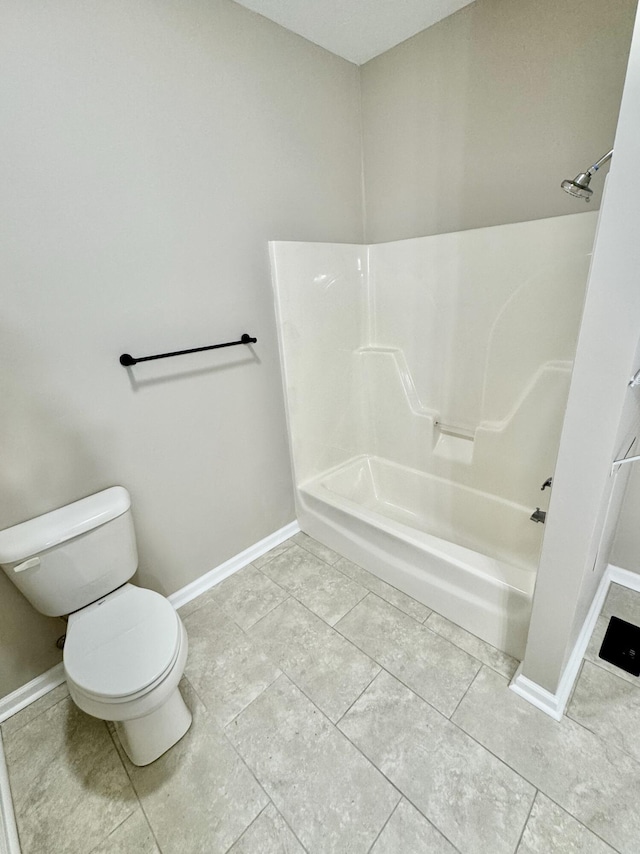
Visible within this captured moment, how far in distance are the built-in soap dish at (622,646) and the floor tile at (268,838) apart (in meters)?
1.26

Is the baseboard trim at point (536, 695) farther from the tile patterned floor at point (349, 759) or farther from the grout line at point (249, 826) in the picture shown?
the grout line at point (249, 826)

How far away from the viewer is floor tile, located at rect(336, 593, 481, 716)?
137cm

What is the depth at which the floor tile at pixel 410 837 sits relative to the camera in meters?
1.00

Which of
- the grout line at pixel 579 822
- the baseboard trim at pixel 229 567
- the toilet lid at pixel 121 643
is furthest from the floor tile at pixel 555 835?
the baseboard trim at pixel 229 567

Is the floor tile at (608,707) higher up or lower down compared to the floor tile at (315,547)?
lower down

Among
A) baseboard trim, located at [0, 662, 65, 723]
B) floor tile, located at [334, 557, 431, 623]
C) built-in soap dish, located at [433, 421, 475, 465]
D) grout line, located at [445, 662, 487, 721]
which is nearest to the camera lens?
grout line, located at [445, 662, 487, 721]

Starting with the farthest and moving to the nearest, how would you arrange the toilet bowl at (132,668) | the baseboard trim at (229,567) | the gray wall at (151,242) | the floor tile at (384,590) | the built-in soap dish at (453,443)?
the built-in soap dish at (453,443) → the baseboard trim at (229,567) → the floor tile at (384,590) → the gray wall at (151,242) → the toilet bowl at (132,668)

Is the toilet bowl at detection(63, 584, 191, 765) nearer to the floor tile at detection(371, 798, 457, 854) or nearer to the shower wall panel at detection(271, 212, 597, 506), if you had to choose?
the floor tile at detection(371, 798, 457, 854)

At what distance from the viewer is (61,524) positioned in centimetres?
129

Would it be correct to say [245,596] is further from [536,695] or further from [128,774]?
[536,695]

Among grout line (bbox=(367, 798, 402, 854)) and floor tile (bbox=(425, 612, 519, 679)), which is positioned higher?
floor tile (bbox=(425, 612, 519, 679))

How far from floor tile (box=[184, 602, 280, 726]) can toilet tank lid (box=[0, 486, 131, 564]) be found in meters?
0.69

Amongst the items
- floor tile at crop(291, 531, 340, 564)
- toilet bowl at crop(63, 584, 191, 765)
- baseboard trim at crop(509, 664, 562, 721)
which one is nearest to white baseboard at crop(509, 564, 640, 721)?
baseboard trim at crop(509, 664, 562, 721)

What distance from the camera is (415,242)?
6.30ft
